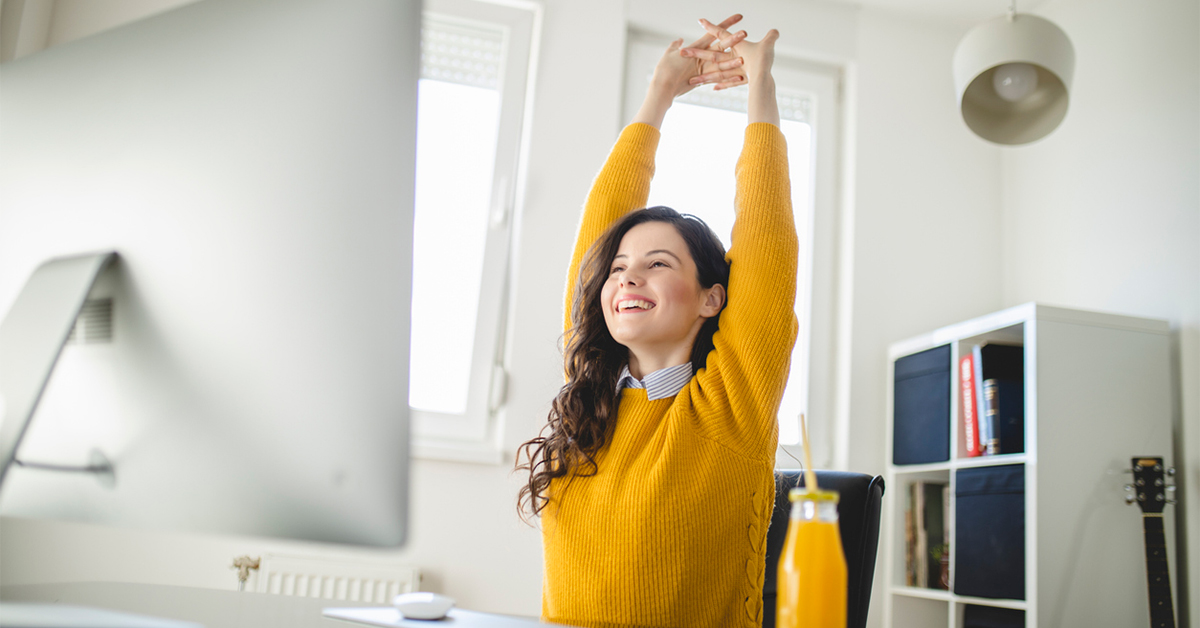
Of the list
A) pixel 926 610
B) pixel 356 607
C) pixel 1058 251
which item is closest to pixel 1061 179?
pixel 1058 251

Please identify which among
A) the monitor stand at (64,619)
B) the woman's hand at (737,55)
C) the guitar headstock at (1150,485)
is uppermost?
the woman's hand at (737,55)

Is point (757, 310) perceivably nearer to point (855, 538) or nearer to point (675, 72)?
point (855, 538)

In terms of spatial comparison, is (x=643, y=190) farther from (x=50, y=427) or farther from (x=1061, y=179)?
(x=1061, y=179)

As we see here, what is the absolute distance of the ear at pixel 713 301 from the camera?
139 centimetres

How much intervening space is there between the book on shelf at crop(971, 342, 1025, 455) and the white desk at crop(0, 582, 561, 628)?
1.89 metres

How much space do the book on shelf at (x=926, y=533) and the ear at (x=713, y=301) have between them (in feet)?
5.34

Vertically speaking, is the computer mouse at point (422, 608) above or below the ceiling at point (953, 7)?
below

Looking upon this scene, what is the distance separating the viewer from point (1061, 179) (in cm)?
289

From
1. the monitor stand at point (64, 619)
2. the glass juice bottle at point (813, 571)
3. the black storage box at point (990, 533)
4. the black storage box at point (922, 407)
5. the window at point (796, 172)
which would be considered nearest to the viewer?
the monitor stand at point (64, 619)

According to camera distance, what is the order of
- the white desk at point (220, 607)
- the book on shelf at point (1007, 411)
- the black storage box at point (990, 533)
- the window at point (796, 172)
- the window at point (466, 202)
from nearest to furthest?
the white desk at point (220, 607) < the black storage box at point (990, 533) < the book on shelf at point (1007, 411) < the window at point (466, 202) < the window at point (796, 172)

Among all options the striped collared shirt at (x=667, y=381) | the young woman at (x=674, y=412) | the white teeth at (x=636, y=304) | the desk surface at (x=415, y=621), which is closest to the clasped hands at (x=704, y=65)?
the young woman at (x=674, y=412)

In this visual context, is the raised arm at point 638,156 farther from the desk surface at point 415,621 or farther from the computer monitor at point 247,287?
the computer monitor at point 247,287

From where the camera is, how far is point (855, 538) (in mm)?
1236

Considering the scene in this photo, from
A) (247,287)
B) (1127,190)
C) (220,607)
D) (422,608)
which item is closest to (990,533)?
(1127,190)
